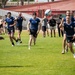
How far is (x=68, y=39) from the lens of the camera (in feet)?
57.2

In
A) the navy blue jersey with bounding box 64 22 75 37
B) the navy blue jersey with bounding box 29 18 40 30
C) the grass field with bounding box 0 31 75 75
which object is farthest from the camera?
the navy blue jersey with bounding box 29 18 40 30

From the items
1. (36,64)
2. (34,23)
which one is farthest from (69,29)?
(34,23)

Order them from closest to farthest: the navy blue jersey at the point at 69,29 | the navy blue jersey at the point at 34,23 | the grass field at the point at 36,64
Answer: the grass field at the point at 36,64 → the navy blue jersey at the point at 69,29 → the navy blue jersey at the point at 34,23

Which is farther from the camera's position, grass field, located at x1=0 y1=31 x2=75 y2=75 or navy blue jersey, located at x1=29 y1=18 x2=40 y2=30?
navy blue jersey, located at x1=29 y1=18 x2=40 y2=30

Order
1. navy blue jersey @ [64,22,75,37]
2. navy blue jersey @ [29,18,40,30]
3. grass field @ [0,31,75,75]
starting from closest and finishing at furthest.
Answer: grass field @ [0,31,75,75]
navy blue jersey @ [64,22,75,37]
navy blue jersey @ [29,18,40,30]

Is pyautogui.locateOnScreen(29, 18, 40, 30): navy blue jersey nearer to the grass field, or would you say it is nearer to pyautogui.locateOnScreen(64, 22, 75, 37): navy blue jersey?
the grass field

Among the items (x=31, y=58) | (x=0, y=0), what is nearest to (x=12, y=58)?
(x=31, y=58)

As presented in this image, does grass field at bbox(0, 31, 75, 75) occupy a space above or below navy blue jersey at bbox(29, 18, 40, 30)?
below

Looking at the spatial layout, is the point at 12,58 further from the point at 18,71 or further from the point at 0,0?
the point at 0,0

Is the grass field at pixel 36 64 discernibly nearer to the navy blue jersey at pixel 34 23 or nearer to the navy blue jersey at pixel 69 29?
the navy blue jersey at pixel 69 29

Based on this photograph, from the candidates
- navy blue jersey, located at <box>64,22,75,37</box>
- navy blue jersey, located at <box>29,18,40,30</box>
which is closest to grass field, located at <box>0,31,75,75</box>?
navy blue jersey, located at <box>64,22,75,37</box>

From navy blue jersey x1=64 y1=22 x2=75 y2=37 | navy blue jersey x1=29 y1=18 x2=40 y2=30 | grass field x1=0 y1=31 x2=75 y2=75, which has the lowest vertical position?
grass field x1=0 y1=31 x2=75 y2=75

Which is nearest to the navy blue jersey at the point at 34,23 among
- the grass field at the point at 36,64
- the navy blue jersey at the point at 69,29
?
the grass field at the point at 36,64

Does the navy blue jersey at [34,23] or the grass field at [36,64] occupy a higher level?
the navy blue jersey at [34,23]
